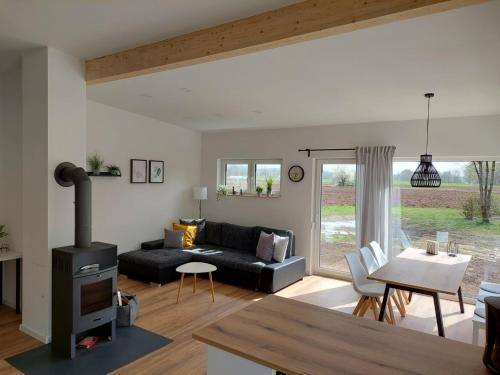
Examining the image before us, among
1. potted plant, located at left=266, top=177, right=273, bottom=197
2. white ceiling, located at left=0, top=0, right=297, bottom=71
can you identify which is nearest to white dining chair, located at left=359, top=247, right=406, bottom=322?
potted plant, located at left=266, top=177, right=273, bottom=197

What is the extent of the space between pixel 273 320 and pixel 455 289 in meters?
2.15

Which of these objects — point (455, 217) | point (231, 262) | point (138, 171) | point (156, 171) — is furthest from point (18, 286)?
point (455, 217)

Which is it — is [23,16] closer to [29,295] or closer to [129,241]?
[29,295]

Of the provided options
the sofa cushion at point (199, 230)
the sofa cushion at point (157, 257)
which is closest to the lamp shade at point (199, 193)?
the sofa cushion at point (199, 230)

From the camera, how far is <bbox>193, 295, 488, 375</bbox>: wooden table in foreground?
121 cm

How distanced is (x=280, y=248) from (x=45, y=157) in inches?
134

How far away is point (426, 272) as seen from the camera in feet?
11.3

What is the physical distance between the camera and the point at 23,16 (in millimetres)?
2555

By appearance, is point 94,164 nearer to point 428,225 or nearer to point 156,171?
point 156,171

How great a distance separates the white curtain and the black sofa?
3.84ft

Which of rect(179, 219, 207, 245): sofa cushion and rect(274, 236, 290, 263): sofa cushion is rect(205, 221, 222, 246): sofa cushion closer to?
rect(179, 219, 207, 245): sofa cushion

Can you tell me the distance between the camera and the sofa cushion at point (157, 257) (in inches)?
197

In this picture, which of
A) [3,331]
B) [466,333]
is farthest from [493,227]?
[3,331]

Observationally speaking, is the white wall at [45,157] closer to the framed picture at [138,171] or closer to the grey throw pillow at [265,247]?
the framed picture at [138,171]
